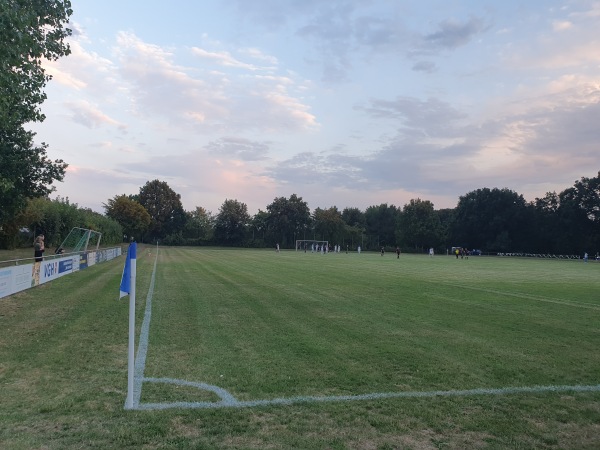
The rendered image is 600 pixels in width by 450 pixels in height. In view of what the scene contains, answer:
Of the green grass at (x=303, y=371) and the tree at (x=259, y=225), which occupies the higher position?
the tree at (x=259, y=225)

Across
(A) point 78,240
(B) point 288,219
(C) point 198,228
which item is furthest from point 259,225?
(A) point 78,240

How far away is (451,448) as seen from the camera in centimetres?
422

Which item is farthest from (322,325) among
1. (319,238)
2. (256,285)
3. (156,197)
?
(156,197)

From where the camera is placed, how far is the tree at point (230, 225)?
103875 mm

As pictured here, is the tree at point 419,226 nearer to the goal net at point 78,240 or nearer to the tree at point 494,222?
the tree at point 494,222

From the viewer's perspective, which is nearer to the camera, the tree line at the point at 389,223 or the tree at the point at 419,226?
the tree line at the point at 389,223

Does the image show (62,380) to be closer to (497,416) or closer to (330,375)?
(330,375)

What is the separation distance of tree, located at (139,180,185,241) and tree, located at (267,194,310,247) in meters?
23.6

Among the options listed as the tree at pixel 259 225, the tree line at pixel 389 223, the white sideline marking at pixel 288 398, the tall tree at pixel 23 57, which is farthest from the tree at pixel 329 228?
the white sideline marking at pixel 288 398

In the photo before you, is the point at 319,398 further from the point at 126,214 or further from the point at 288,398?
the point at 126,214

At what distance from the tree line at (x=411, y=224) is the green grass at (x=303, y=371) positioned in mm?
79385

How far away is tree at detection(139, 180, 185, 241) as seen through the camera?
4419 inches

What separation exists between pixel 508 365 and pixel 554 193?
344 ft

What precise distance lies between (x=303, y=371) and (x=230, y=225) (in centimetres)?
9893
